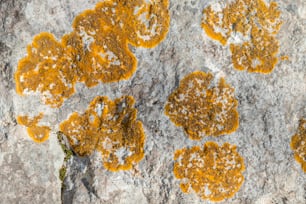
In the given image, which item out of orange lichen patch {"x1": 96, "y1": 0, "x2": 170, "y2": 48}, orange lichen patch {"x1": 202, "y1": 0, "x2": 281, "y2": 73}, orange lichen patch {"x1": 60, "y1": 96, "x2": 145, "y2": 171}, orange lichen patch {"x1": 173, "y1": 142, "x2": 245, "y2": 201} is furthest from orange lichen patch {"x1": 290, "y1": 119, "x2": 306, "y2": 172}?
orange lichen patch {"x1": 96, "y1": 0, "x2": 170, "y2": 48}

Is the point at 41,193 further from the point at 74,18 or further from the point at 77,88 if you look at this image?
the point at 74,18

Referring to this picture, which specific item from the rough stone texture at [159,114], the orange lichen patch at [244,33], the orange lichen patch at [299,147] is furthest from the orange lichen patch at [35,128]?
the orange lichen patch at [299,147]

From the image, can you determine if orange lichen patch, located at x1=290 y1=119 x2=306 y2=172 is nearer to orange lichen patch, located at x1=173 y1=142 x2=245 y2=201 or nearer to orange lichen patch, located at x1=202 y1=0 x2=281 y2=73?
orange lichen patch, located at x1=173 y1=142 x2=245 y2=201

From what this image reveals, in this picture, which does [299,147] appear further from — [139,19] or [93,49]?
[93,49]

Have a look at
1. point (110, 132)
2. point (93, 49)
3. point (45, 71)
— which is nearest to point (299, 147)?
point (110, 132)

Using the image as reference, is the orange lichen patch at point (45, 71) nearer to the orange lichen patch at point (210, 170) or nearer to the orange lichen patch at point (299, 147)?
the orange lichen patch at point (210, 170)
